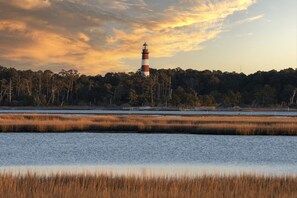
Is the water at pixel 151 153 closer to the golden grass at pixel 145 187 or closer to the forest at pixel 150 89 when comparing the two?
the golden grass at pixel 145 187

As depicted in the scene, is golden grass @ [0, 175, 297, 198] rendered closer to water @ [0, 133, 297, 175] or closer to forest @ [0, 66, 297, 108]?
water @ [0, 133, 297, 175]

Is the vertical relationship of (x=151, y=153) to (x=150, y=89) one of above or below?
below

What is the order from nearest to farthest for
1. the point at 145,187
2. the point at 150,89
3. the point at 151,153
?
the point at 145,187
the point at 151,153
the point at 150,89

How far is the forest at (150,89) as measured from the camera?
131125mm

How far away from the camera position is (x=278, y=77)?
455 feet

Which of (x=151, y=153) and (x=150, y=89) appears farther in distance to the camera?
(x=150, y=89)

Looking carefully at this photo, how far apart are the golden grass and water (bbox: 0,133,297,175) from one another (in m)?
5.00

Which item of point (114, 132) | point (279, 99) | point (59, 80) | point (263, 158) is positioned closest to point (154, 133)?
point (114, 132)

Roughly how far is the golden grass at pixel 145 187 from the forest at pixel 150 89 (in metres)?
110

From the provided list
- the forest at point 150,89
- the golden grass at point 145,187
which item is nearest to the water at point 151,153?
the golden grass at point 145,187

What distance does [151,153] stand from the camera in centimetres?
3025

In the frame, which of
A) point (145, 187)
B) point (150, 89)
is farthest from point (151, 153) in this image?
point (150, 89)

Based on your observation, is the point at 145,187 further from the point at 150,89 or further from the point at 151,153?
the point at 150,89

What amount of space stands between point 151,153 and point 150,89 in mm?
103388
